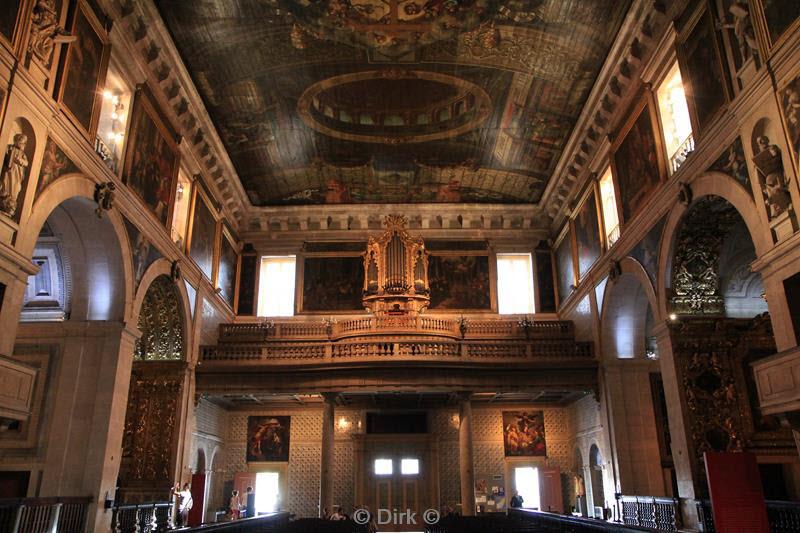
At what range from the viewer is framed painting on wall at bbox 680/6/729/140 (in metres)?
10.6

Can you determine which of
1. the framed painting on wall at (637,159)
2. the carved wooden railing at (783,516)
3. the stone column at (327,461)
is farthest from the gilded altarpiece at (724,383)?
the stone column at (327,461)

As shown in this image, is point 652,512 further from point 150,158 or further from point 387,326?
point 150,158

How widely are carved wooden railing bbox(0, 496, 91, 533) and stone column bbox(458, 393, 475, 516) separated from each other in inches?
371

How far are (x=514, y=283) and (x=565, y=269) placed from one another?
237cm

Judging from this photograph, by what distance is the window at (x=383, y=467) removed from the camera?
21734 millimetres

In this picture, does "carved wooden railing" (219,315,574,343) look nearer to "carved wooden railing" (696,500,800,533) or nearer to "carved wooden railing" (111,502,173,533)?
"carved wooden railing" (111,502,173,533)

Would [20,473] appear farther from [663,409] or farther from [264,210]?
[663,409]

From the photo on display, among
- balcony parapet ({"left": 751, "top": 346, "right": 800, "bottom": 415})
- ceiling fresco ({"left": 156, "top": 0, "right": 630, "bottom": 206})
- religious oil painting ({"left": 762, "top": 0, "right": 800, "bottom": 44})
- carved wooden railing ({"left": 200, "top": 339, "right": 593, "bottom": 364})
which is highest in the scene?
ceiling fresco ({"left": 156, "top": 0, "right": 630, "bottom": 206})

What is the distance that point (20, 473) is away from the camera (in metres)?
11.7

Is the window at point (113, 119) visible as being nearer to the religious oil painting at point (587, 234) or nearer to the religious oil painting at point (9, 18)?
the religious oil painting at point (9, 18)

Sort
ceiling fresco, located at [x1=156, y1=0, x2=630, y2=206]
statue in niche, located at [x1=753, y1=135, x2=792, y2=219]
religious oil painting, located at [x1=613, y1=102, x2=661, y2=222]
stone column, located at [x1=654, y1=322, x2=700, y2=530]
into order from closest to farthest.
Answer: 1. statue in niche, located at [x1=753, y1=135, x2=792, y2=219]
2. stone column, located at [x1=654, y1=322, x2=700, y2=530]
3. religious oil painting, located at [x1=613, y1=102, x2=661, y2=222]
4. ceiling fresco, located at [x1=156, y1=0, x2=630, y2=206]

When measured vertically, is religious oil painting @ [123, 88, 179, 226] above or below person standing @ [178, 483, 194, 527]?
above

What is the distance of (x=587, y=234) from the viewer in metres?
18.7

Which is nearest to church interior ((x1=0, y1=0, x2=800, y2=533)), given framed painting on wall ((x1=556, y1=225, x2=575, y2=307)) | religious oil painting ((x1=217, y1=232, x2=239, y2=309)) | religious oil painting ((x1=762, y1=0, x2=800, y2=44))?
religious oil painting ((x1=762, y1=0, x2=800, y2=44))
